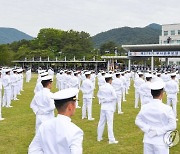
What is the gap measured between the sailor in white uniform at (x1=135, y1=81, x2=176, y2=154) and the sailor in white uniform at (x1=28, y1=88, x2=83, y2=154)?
96.4 inches

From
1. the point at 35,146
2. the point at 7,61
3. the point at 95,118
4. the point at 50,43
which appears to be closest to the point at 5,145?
the point at 95,118

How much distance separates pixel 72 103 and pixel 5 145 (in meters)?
6.30

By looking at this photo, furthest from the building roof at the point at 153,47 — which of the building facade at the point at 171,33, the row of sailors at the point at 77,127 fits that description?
the row of sailors at the point at 77,127

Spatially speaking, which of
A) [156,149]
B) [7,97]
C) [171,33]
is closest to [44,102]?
[156,149]

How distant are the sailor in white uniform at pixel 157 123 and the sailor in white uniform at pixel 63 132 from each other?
8.03ft

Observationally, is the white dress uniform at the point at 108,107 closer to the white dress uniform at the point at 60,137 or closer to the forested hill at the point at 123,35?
the white dress uniform at the point at 60,137

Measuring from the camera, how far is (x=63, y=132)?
314 cm

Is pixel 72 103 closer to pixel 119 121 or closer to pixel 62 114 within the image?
pixel 62 114

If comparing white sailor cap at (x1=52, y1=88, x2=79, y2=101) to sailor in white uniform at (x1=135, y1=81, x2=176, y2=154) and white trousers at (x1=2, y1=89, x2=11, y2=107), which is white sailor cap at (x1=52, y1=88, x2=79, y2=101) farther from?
white trousers at (x1=2, y1=89, x2=11, y2=107)

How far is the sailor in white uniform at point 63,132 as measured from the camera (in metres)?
3.09

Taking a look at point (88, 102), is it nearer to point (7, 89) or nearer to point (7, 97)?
point (7, 89)

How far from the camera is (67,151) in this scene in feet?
10.4

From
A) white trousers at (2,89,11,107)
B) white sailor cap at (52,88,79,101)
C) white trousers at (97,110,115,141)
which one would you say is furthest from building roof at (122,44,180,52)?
white sailor cap at (52,88,79,101)

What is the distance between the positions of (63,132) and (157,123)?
8.82 ft
